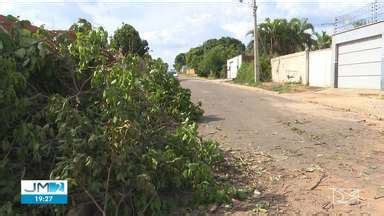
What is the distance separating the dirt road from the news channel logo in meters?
1.76

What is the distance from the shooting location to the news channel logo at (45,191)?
4.66m

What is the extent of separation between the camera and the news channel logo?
466 centimetres

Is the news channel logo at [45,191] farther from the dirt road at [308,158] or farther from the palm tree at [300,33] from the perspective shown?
the palm tree at [300,33]

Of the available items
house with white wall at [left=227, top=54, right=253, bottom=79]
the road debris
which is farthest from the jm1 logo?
house with white wall at [left=227, top=54, right=253, bottom=79]

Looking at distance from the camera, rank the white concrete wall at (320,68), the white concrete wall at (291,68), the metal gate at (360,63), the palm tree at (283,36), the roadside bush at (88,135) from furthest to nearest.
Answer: the palm tree at (283,36) < the white concrete wall at (291,68) < the white concrete wall at (320,68) < the metal gate at (360,63) < the roadside bush at (88,135)

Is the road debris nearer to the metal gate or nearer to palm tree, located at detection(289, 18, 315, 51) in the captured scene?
the metal gate

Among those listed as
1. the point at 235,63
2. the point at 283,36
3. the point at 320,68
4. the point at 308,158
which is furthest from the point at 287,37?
the point at 308,158

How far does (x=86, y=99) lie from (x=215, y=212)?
6.52ft

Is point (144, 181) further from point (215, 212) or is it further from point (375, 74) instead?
point (375, 74)

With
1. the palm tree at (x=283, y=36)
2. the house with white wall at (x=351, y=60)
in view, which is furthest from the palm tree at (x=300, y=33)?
the house with white wall at (x=351, y=60)

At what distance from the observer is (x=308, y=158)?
788cm

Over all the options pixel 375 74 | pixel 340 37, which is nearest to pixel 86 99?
pixel 375 74

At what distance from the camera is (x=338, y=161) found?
7.66 metres

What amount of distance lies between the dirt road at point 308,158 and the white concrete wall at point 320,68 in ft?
57.4
